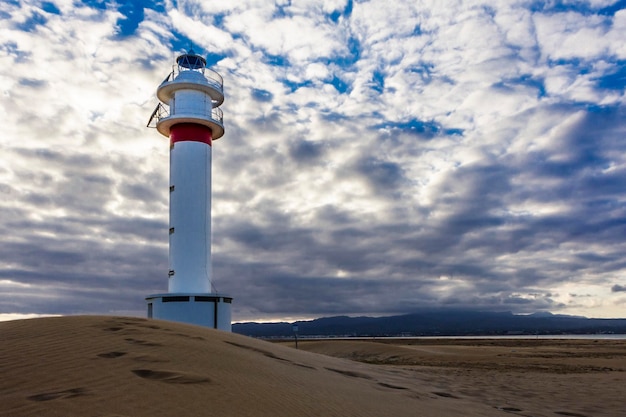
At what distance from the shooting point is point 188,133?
21609 mm

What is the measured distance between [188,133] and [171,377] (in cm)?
1681

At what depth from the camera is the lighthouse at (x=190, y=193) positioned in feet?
64.1

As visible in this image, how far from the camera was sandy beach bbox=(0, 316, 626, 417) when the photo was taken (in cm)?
513

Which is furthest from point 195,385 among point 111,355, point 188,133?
point 188,133

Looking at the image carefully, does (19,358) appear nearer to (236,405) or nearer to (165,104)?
(236,405)

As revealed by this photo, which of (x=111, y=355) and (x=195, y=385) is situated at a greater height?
(x=111, y=355)

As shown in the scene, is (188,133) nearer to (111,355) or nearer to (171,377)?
(111,355)

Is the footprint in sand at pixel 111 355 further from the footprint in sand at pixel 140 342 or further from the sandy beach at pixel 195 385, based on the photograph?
the footprint in sand at pixel 140 342

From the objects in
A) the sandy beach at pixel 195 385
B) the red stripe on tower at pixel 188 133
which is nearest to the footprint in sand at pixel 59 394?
the sandy beach at pixel 195 385

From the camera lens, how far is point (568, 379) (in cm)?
1385

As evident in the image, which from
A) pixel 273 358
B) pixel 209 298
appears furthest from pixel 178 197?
pixel 273 358

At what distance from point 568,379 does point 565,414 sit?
6.07 metres

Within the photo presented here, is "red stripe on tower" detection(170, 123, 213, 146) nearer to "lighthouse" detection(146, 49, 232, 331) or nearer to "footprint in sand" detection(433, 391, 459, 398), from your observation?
"lighthouse" detection(146, 49, 232, 331)

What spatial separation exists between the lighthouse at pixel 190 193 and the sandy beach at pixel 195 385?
9.53 metres
